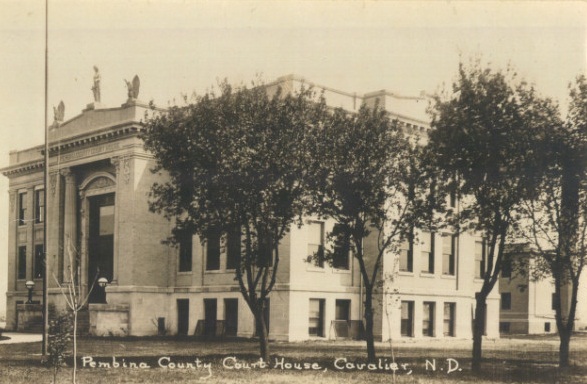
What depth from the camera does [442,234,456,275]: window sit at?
146 ft

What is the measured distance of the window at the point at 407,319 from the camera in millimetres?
41844

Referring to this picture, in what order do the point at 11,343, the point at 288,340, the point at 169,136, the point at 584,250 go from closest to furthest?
the point at 584,250 < the point at 169,136 < the point at 11,343 < the point at 288,340

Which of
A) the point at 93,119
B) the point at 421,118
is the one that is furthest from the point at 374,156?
the point at 93,119

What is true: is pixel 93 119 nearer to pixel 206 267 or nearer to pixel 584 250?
pixel 206 267

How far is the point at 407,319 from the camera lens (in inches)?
1658

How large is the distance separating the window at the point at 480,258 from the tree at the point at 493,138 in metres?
26.0

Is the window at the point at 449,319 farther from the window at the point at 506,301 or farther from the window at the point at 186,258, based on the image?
the window at the point at 506,301

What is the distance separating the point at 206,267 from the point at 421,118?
14.6 meters

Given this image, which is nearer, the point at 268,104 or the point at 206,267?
the point at 268,104

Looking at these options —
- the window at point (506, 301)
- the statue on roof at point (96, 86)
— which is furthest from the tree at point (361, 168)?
the window at point (506, 301)

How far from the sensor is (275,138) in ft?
79.4

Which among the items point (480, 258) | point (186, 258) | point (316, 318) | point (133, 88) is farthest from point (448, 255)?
point (133, 88)

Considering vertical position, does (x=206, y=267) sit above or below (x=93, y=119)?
below

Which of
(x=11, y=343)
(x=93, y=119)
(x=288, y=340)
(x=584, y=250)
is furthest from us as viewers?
(x=93, y=119)
